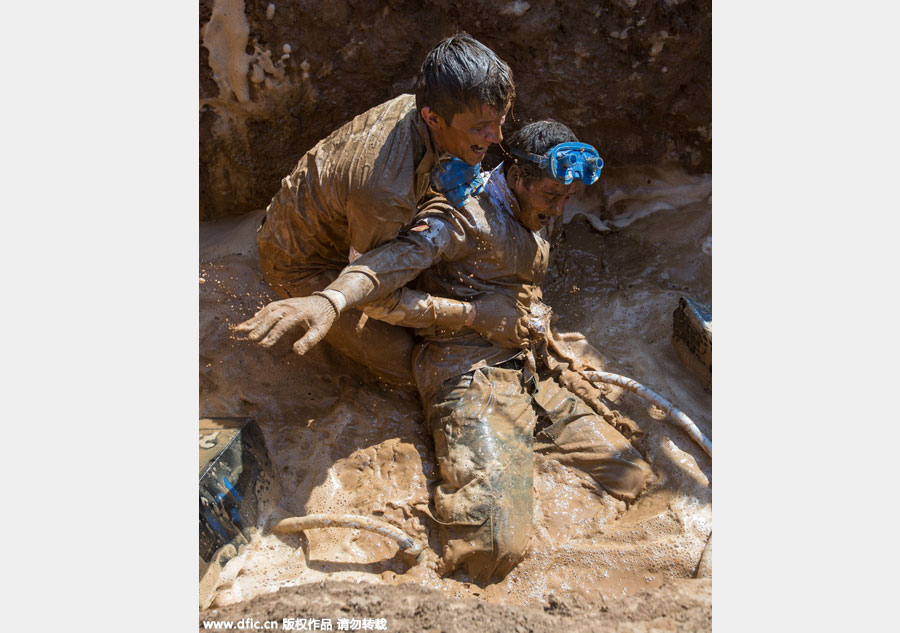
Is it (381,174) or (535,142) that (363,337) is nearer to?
(381,174)

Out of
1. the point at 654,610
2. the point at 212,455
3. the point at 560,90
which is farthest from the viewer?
the point at 560,90

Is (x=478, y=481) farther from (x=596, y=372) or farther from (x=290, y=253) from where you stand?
(x=290, y=253)

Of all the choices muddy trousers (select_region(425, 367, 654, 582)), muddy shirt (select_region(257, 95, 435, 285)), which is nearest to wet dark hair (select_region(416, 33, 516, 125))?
muddy shirt (select_region(257, 95, 435, 285))

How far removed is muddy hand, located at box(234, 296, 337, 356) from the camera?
2.38 metres

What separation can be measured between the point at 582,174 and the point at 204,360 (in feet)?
6.26

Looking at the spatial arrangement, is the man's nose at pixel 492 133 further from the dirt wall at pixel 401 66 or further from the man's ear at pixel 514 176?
the dirt wall at pixel 401 66

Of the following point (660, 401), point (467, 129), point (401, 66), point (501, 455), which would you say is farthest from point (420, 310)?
point (401, 66)

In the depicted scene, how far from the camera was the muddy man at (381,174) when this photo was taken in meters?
2.59

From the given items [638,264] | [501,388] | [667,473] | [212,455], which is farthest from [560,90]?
[212,455]

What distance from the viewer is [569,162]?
9.87ft

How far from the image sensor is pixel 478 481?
2.96m

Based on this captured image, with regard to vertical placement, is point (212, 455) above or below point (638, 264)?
above

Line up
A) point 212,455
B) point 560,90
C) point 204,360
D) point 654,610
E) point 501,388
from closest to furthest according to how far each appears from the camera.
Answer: point 654,610 < point 212,455 < point 501,388 < point 204,360 < point 560,90

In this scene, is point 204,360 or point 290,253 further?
point 204,360
